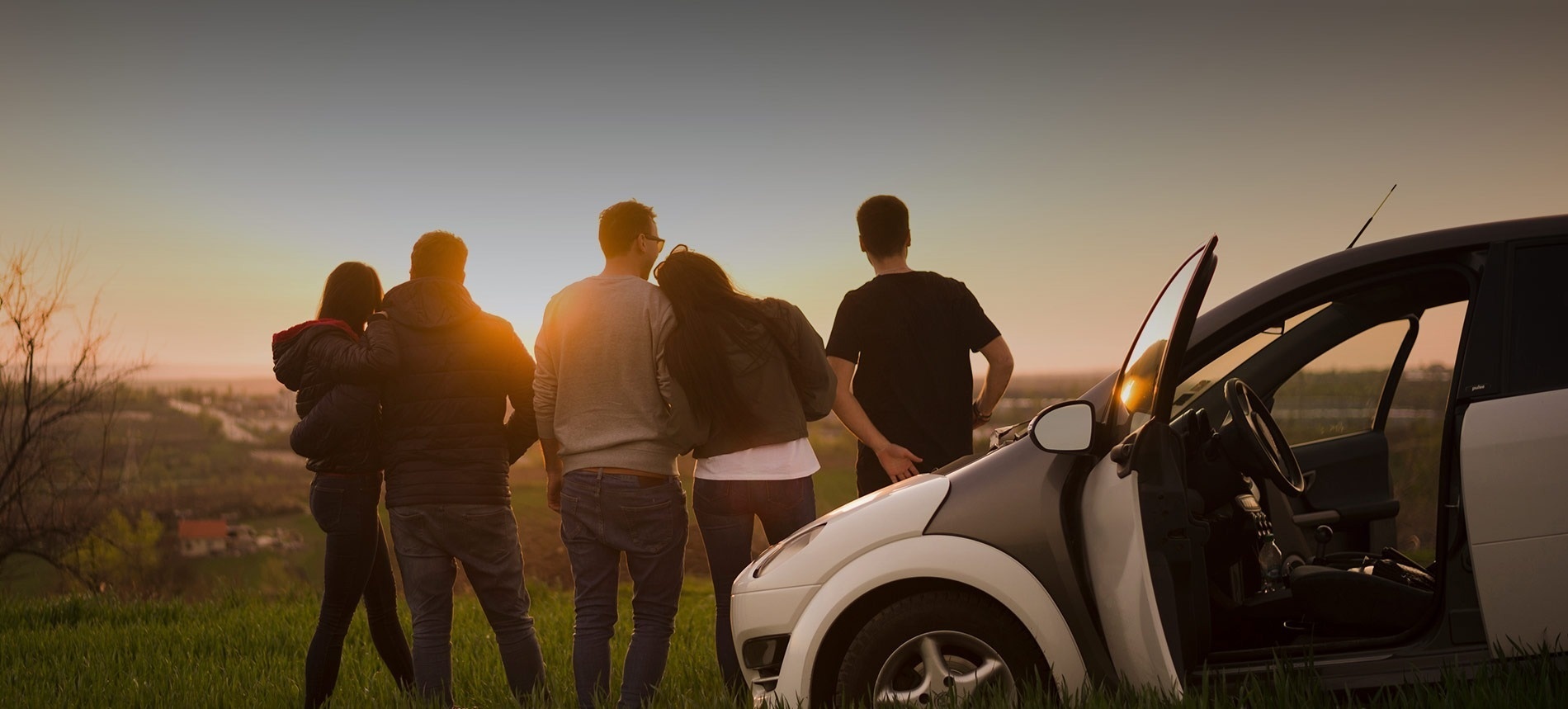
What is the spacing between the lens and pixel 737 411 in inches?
188

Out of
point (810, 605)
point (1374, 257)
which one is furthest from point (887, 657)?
point (1374, 257)

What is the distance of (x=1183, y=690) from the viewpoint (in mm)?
3531

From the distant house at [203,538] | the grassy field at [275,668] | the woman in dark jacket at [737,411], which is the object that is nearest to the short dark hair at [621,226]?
the woman in dark jacket at [737,411]

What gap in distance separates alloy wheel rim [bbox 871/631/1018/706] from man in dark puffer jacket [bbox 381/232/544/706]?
1.91 meters

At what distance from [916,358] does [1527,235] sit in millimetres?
2472

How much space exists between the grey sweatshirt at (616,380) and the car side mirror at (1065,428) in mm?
1610

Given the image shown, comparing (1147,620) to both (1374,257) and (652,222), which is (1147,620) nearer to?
(1374,257)

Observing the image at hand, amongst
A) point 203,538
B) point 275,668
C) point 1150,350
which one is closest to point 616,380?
point 1150,350

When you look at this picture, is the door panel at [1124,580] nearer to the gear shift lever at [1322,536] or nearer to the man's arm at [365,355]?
the gear shift lever at [1322,536]

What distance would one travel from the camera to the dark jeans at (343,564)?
5.08 meters

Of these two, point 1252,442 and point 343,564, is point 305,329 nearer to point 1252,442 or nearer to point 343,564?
point 343,564

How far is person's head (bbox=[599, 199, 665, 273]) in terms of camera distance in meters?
4.88

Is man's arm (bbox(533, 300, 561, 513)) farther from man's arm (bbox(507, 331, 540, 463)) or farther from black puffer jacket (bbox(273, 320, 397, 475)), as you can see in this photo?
black puffer jacket (bbox(273, 320, 397, 475))

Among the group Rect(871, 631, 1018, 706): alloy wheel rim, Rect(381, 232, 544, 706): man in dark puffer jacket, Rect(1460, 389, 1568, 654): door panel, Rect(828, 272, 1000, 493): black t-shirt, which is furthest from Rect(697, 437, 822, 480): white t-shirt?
Rect(1460, 389, 1568, 654): door panel
